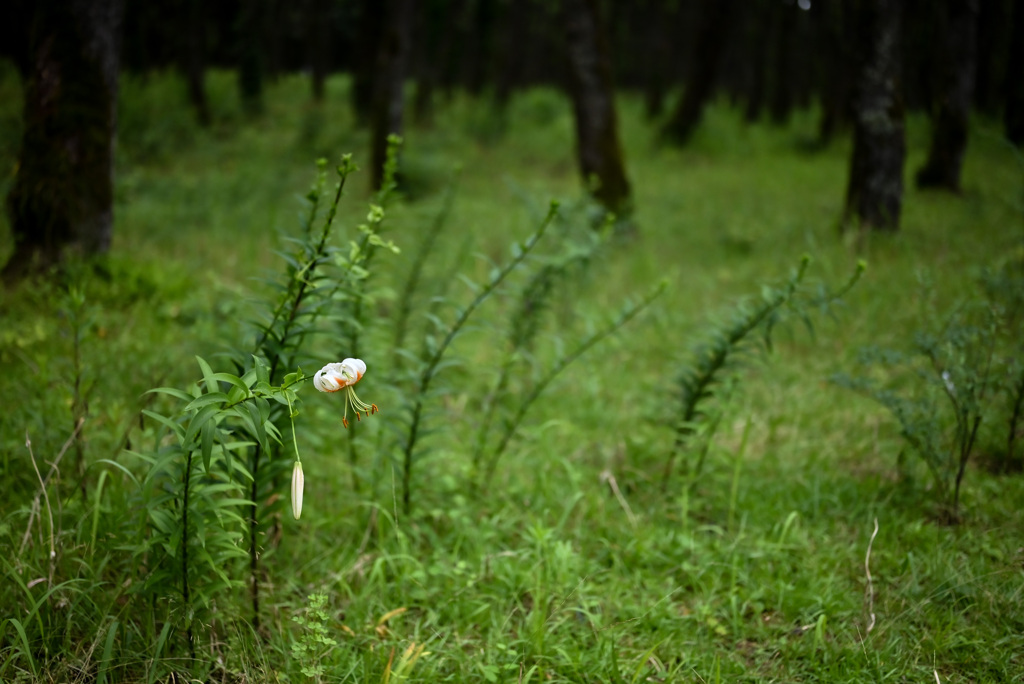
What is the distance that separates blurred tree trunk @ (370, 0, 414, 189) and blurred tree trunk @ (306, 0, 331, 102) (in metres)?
8.43

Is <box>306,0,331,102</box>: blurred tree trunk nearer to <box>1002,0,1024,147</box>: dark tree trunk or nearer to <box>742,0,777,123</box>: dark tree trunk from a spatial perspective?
<box>742,0,777,123</box>: dark tree trunk

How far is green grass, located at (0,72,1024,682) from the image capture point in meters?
1.91

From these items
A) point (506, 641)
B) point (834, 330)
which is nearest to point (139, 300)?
point (506, 641)

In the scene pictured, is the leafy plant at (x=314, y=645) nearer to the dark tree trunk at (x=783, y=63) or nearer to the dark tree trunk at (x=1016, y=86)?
the dark tree trunk at (x=1016, y=86)

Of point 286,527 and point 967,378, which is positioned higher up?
point 967,378

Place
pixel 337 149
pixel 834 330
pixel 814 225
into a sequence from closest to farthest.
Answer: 1. pixel 834 330
2. pixel 814 225
3. pixel 337 149

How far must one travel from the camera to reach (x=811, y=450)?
10.9 feet

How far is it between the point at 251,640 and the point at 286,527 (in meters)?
0.60

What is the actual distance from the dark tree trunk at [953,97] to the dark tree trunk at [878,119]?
10.7 ft

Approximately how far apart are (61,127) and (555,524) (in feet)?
12.7

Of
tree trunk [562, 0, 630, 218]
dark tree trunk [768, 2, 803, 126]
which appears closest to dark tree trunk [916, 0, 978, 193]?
tree trunk [562, 0, 630, 218]

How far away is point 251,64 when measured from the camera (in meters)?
14.6

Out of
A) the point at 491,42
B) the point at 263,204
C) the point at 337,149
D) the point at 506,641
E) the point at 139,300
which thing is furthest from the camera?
the point at 491,42

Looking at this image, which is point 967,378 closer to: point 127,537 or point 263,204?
point 127,537
